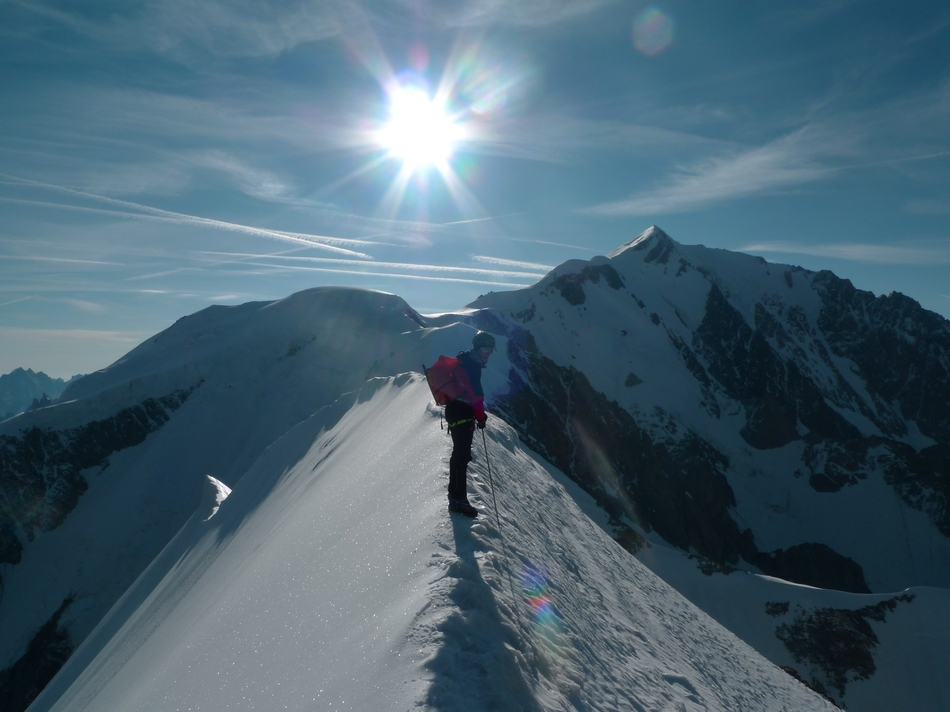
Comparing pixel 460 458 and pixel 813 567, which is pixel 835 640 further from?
pixel 813 567

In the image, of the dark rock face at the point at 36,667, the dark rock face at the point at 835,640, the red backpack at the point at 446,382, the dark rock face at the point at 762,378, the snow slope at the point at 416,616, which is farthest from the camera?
the dark rock face at the point at 762,378

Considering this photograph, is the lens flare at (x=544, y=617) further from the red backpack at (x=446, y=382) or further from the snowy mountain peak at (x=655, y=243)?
the snowy mountain peak at (x=655, y=243)

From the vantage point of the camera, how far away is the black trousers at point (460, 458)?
25.4 feet

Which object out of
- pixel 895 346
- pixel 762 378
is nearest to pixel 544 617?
pixel 762 378

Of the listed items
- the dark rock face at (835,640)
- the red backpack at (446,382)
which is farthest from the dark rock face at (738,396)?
Answer: the red backpack at (446,382)

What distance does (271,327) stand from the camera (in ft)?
261

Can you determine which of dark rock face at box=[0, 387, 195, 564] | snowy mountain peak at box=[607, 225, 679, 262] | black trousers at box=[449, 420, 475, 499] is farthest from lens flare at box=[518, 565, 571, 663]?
snowy mountain peak at box=[607, 225, 679, 262]

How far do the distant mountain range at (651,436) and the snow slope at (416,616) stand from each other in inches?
25.3

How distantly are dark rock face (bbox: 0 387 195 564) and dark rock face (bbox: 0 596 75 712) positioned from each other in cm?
1230

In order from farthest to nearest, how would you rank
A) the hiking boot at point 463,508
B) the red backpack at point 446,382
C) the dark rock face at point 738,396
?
1. the dark rock face at point 738,396
2. the red backpack at point 446,382
3. the hiking boot at point 463,508

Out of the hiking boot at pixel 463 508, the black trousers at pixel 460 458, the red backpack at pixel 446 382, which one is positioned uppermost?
the red backpack at pixel 446 382

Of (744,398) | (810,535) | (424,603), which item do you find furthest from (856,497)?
(424,603)

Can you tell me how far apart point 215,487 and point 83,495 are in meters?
42.0

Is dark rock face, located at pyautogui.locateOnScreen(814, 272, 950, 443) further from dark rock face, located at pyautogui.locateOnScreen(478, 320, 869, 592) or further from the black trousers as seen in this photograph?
the black trousers
